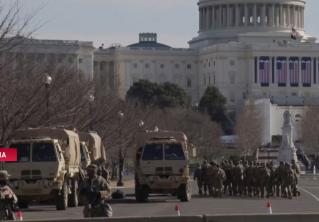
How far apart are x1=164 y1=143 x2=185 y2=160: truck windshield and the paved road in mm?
1573

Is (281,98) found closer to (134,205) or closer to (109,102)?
(109,102)

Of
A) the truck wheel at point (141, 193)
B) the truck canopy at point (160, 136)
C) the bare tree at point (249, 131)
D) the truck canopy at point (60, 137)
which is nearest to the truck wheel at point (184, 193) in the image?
the truck wheel at point (141, 193)

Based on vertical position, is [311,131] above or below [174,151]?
above

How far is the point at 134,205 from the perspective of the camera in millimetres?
43562

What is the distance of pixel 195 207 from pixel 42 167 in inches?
202

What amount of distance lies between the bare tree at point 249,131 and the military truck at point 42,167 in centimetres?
9220

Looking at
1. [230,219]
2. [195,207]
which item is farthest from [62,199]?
[230,219]

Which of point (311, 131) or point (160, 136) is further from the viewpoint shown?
point (311, 131)

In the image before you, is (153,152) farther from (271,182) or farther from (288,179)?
(271,182)

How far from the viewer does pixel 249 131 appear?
485 feet

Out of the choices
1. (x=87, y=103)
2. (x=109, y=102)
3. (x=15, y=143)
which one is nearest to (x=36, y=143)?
(x=15, y=143)

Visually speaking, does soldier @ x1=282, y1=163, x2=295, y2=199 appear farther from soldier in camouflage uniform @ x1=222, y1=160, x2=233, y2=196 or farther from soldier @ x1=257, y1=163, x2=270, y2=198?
soldier in camouflage uniform @ x1=222, y1=160, x2=233, y2=196

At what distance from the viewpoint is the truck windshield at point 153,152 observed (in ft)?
151

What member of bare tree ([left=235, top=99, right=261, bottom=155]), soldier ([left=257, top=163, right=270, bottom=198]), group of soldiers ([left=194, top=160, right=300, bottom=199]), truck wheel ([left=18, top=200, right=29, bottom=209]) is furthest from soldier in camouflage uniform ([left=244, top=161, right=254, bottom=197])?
bare tree ([left=235, top=99, right=261, bottom=155])
